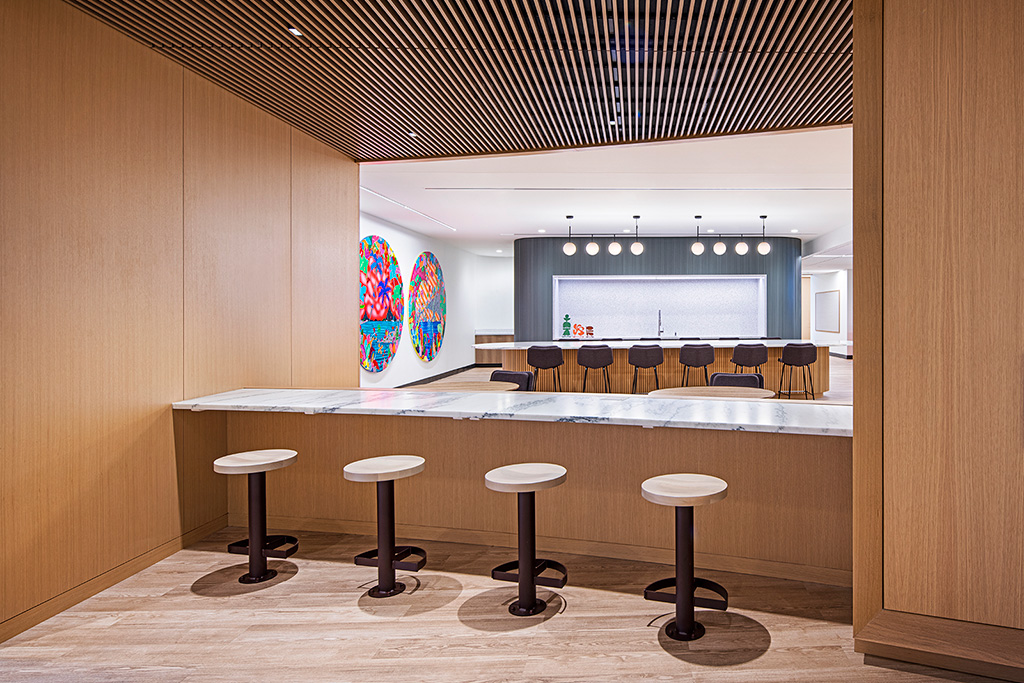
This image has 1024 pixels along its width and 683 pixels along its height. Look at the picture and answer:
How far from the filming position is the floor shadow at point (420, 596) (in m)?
2.92

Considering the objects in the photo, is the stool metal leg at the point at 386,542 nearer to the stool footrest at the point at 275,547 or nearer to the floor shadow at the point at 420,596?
the floor shadow at the point at 420,596

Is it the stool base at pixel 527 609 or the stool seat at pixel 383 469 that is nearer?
the stool base at pixel 527 609

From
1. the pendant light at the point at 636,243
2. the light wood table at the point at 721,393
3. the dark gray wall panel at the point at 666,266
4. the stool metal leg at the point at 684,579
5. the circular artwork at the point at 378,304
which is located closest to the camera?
the stool metal leg at the point at 684,579

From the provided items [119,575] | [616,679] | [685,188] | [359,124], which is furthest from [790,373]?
[119,575]

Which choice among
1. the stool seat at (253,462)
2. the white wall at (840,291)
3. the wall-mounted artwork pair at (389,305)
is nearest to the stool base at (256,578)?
the stool seat at (253,462)

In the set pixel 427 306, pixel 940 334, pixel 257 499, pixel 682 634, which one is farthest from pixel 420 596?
pixel 427 306

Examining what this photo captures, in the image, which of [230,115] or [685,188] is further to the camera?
[685,188]

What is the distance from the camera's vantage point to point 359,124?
4535 mm

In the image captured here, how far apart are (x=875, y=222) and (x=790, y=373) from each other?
7.85 meters

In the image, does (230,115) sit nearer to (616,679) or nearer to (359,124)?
(359,124)

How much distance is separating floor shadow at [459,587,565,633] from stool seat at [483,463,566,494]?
56 cm

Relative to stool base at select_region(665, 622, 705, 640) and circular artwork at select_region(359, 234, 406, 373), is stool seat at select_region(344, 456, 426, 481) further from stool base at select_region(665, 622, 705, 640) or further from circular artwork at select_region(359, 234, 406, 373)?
circular artwork at select_region(359, 234, 406, 373)

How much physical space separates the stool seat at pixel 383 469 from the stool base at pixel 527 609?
30.0 inches

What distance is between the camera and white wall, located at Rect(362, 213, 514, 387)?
1016 cm
